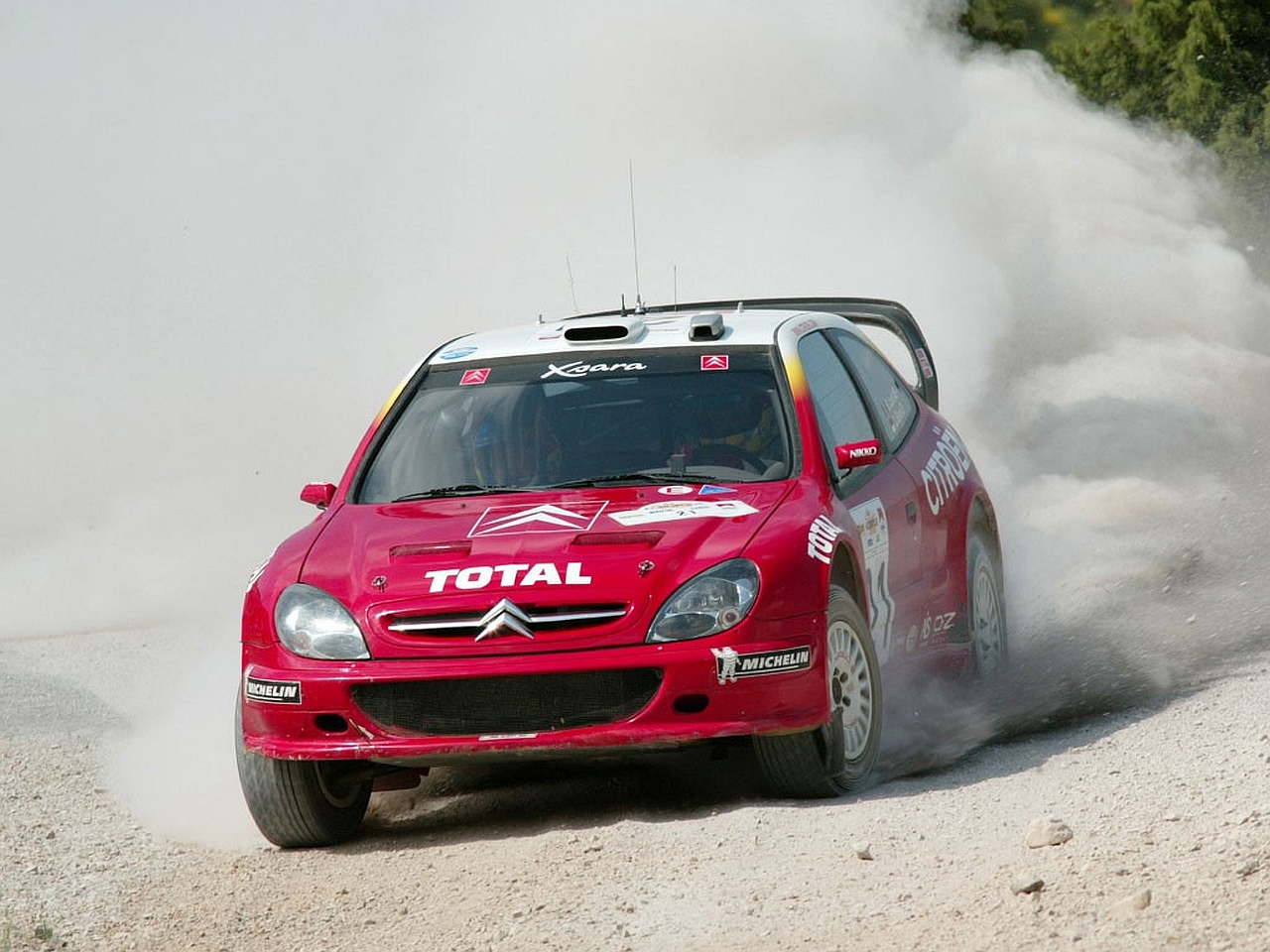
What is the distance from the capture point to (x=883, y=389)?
818 cm

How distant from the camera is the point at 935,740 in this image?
7.09 metres

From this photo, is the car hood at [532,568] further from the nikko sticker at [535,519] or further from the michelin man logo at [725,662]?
the michelin man logo at [725,662]

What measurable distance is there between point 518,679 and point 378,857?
2.24 feet

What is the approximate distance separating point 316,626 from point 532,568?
67 cm

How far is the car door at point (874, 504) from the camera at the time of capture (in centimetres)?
689

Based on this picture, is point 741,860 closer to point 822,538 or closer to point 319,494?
point 822,538

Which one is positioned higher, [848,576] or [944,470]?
[848,576]

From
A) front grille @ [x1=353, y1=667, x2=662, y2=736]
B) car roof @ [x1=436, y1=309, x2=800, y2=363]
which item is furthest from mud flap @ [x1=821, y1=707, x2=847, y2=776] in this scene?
car roof @ [x1=436, y1=309, x2=800, y2=363]

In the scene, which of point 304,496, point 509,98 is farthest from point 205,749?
point 509,98

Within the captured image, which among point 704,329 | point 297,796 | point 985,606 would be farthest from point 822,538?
point 985,606

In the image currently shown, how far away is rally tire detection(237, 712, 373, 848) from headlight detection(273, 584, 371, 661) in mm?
361

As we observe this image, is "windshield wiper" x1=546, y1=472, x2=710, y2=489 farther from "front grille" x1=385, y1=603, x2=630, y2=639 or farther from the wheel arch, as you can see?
"front grille" x1=385, y1=603, x2=630, y2=639

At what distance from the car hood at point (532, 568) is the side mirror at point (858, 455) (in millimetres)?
311

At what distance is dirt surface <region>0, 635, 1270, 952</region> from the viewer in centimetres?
481
